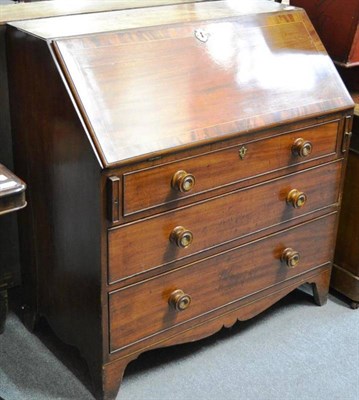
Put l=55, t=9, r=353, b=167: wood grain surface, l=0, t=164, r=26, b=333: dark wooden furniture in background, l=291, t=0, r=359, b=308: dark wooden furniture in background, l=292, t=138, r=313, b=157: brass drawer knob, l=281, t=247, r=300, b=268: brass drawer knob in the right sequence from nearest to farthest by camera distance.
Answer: l=0, t=164, r=26, b=333: dark wooden furniture in background, l=55, t=9, r=353, b=167: wood grain surface, l=292, t=138, r=313, b=157: brass drawer knob, l=281, t=247, r=300, b=268: brass drawer knob, l=291, t=0, r=359, b=308: dark wooden furniture in background

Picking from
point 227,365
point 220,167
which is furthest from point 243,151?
point 227,365

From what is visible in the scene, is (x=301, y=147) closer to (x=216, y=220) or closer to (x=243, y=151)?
(x=243, y=151)

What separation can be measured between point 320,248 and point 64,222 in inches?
36.6

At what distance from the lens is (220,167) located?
1990mm

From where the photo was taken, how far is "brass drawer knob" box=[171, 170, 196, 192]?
1883mm

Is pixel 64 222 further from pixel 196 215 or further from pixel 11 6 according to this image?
pixel 11 6

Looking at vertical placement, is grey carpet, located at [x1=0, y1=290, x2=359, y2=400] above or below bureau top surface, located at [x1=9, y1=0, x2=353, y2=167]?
below

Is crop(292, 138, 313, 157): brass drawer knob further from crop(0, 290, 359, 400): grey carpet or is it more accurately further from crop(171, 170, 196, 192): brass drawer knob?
crop(0, 290, 359, 400): grey carpet

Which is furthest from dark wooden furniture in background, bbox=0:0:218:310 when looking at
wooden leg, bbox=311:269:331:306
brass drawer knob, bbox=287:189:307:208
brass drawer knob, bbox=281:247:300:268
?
wooden leg, bbox=311:269:331:306

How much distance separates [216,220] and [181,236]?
154mm

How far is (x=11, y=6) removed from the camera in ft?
7.30

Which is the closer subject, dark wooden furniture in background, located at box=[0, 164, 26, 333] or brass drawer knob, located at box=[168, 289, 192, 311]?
dark wooden furniture in background, located at box=[0, 164, 26, 333]

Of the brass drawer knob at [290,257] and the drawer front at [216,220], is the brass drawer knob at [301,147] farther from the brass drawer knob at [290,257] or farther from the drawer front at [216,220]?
the brass drawer knob at [290,257]

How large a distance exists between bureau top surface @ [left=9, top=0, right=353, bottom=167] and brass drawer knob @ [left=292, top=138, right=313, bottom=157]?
0.28 ft
